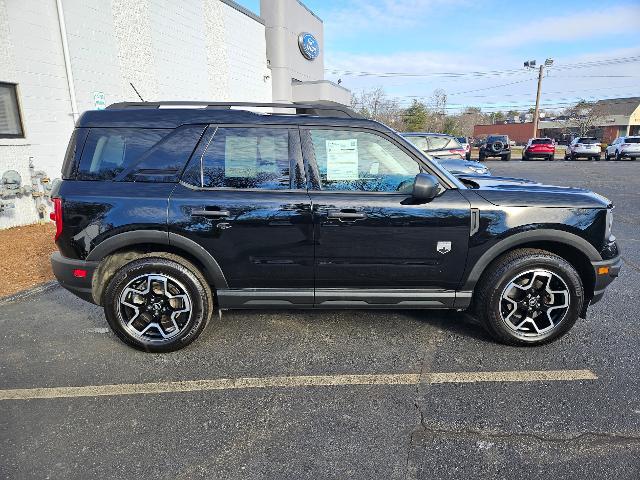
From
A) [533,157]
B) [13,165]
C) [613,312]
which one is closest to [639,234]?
[613,312]

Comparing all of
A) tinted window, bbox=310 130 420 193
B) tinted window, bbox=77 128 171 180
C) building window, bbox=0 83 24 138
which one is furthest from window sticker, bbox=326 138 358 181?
building window, bbox=0 83 24 138

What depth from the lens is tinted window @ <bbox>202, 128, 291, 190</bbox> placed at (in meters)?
3.07

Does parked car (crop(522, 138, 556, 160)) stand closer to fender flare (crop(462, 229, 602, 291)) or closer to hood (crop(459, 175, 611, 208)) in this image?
hood (crop(459, 175, 611, 208))

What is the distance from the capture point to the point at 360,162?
3105 mm

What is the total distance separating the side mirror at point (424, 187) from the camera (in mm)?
2838

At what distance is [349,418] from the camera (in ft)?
7.98

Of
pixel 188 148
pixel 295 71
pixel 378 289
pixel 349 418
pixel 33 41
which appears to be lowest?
pixel 349 418

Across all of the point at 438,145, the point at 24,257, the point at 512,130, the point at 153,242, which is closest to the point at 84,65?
the point at 24,257

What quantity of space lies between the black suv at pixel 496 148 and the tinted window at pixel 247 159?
29266mm

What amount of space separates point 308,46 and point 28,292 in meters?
24.0

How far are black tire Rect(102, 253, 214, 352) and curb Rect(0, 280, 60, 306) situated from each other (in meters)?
1.98

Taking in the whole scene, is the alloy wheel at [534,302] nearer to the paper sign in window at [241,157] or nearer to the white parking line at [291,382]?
the white parking line at [291,382]

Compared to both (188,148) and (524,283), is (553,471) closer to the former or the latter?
(524,283)

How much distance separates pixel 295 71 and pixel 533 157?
1816 centimetres
